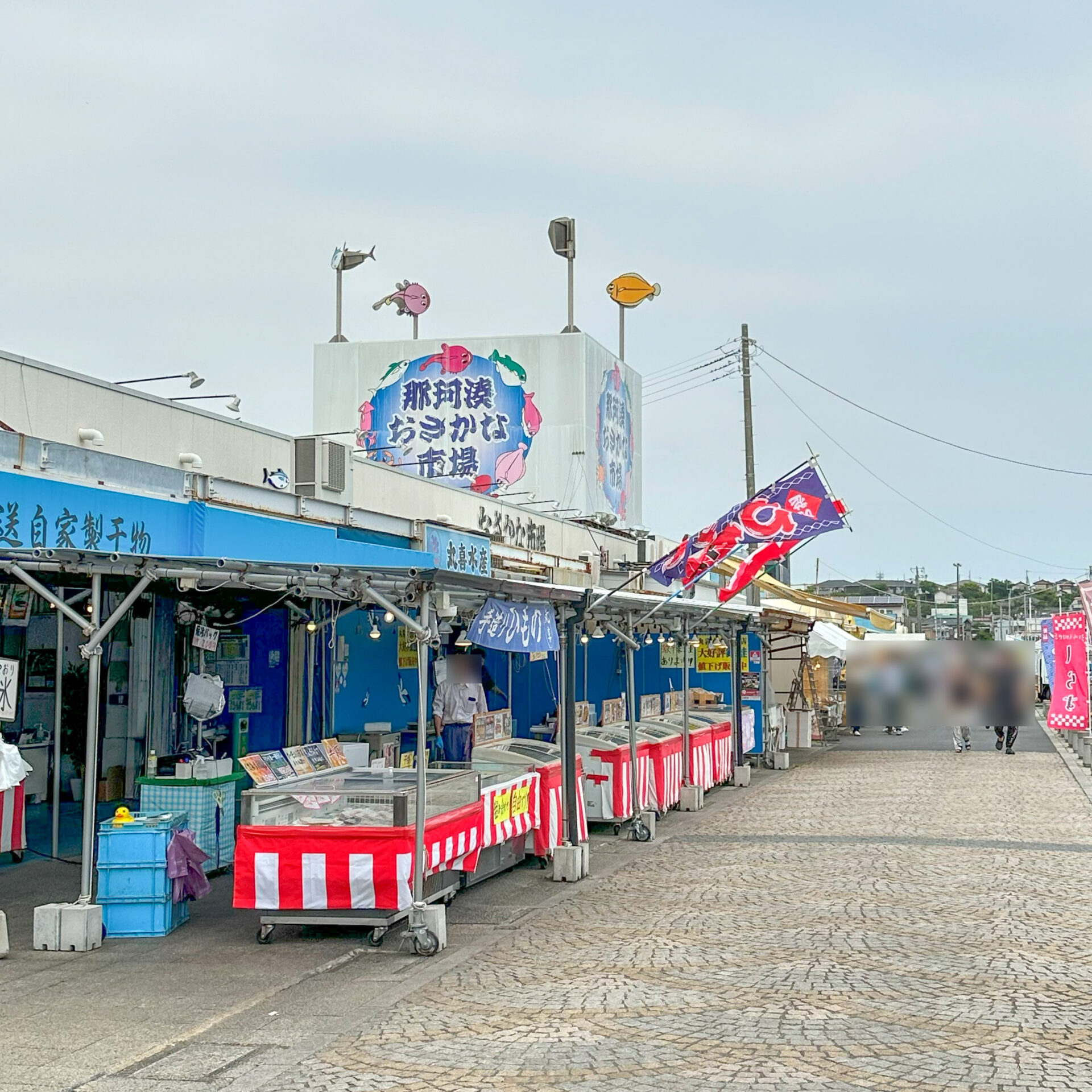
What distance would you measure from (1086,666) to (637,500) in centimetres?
1065

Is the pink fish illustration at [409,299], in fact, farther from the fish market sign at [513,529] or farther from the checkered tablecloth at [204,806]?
the checkered tablecloth at [204,806]

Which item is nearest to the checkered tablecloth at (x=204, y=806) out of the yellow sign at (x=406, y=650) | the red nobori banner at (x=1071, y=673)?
the yellow sign at (x=406, y=650)

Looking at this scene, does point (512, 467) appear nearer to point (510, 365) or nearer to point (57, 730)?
point (510, 365)

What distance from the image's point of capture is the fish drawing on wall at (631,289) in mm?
27766

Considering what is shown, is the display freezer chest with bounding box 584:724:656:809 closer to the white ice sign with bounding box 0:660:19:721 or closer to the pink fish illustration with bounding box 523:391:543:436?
the white ice sign with bounding box 0:660:19:721

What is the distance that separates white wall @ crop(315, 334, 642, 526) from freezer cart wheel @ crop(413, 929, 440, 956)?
16988 mm

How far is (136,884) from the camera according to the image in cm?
933

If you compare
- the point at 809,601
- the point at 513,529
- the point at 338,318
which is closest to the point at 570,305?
the point at 338,318

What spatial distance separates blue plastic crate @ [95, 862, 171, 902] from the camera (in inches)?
366

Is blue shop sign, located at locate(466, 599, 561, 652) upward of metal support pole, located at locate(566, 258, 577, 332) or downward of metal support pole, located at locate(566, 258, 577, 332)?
downward

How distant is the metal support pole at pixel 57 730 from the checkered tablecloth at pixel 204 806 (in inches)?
43.6

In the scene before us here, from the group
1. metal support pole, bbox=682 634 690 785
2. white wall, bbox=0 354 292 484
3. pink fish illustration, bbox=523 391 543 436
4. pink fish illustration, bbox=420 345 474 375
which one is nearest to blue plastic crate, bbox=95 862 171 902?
white wall, bbox=0 354 292 484

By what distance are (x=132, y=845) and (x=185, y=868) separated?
0.45 metres

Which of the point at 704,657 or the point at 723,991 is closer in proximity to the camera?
the point at 723,991
